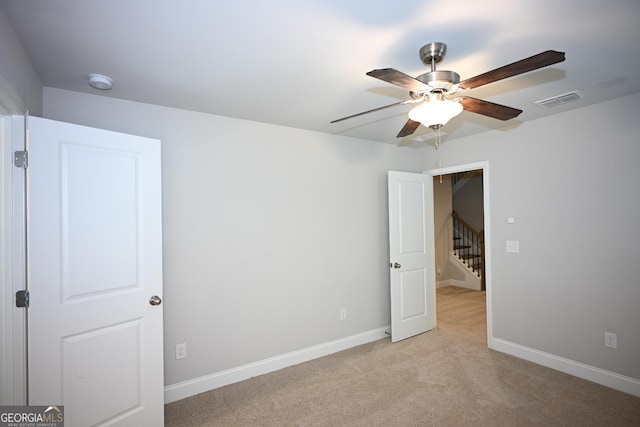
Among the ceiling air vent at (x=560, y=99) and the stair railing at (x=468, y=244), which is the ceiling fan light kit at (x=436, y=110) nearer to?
the ceiling air vent at (x=560, y=99)

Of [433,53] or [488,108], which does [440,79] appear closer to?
[433,53]

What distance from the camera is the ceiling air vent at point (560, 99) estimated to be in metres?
2.49

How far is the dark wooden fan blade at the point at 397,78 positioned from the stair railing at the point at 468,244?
5926mm

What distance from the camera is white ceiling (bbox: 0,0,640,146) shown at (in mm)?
1450

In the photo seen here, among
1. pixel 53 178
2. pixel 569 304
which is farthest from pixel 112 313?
pixel 569 304

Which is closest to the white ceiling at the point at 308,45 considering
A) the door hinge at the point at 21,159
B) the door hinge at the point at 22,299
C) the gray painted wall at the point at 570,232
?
the gray painted wall at the point at 570,232

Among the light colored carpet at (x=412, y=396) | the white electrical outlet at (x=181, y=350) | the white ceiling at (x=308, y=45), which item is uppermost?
the white ceiling at (x=308, y=45)

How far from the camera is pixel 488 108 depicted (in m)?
1.87

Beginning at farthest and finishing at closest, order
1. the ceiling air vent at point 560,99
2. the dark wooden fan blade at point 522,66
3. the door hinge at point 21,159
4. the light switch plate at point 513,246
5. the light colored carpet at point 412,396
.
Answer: the light switch plate at point 513,246 → the ceiling air vent at point 560,99 → the light colored carpet at point 412,396 → the door hinge at point 21,159 → the dark wooden fan blade at point 522,66

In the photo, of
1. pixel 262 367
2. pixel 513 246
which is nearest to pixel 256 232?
pixel 262 367

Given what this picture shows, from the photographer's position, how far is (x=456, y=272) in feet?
22.1

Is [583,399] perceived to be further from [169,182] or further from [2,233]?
[2,233]

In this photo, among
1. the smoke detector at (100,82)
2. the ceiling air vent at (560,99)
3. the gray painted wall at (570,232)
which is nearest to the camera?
the smoke detector at (100,82)

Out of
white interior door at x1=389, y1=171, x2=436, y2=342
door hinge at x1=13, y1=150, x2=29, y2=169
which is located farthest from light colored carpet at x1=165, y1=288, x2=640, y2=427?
door hinge at x1=13, y1=150, x2=29, y2=169
